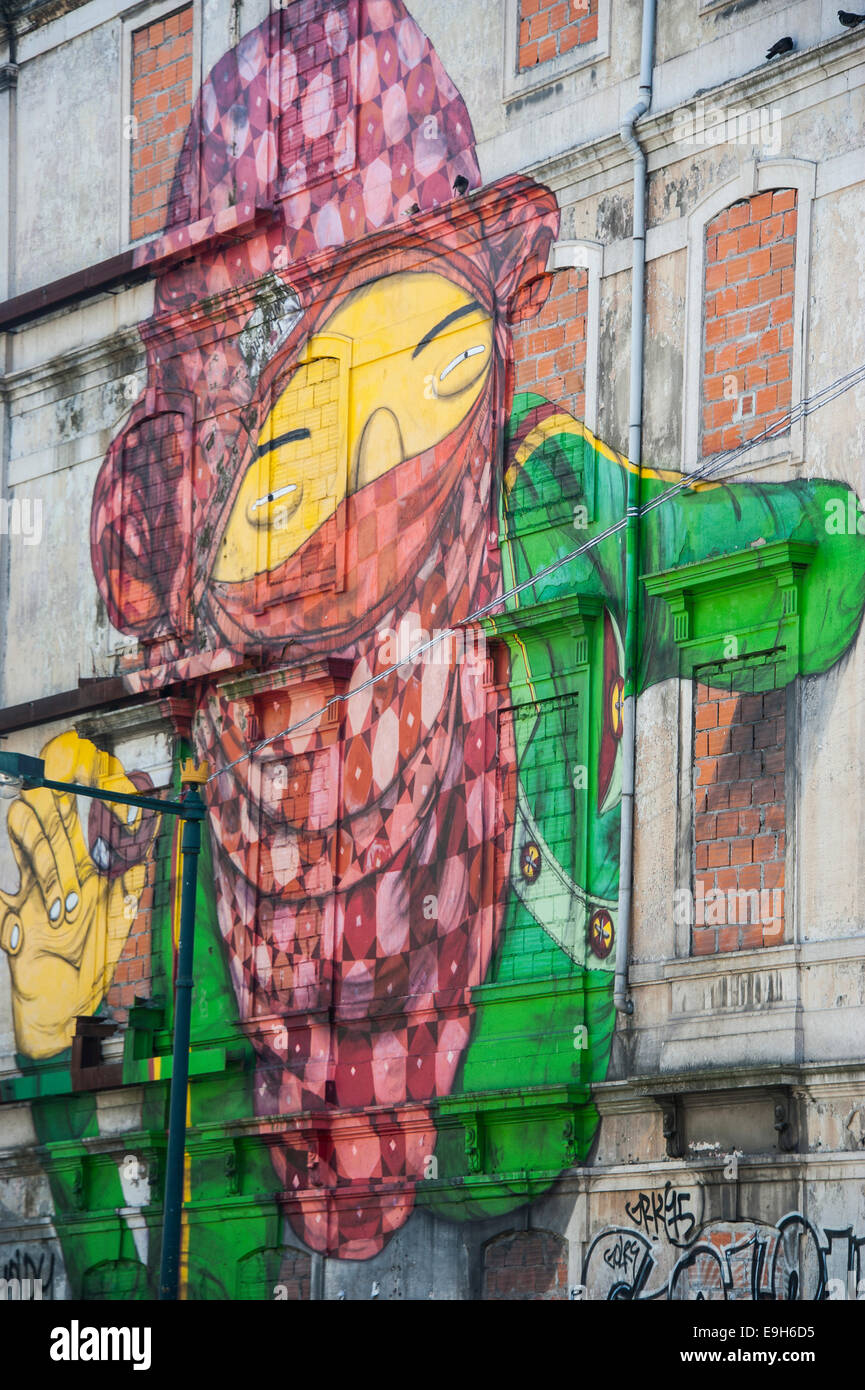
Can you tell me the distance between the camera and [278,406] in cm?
2648

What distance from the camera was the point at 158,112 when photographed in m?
28.8

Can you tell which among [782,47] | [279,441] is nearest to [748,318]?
[782,47]

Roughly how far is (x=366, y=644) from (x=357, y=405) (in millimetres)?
2437

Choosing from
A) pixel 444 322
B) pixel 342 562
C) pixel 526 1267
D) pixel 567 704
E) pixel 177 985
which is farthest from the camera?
pixel 342 562

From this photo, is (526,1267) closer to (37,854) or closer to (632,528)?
(632,528)

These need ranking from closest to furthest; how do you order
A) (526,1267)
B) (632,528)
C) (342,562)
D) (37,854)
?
(526,1267)
(632,528)
(342,562)
(37,854)

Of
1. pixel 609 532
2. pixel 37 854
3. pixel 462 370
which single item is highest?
pixel 462 370

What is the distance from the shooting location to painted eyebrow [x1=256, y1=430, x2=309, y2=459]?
1030 inches

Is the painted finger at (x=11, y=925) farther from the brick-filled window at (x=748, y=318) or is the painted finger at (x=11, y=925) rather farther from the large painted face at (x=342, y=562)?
the brick-filled window at (x=748, y=318)

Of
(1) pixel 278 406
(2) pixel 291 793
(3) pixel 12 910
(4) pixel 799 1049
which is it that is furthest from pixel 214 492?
(4) pixel 799 1049

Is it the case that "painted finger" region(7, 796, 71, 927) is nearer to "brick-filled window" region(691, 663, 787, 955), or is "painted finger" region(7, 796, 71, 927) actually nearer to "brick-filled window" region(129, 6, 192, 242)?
"brick-filled window" region(129, 6, 192, 242)

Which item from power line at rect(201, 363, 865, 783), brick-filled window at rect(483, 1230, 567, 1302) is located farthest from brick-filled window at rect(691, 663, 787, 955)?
brick-filled window at rect(483, 1230, 567, 1302)

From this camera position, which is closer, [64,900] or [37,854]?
[64,900]

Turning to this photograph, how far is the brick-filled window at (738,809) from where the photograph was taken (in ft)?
67.0
